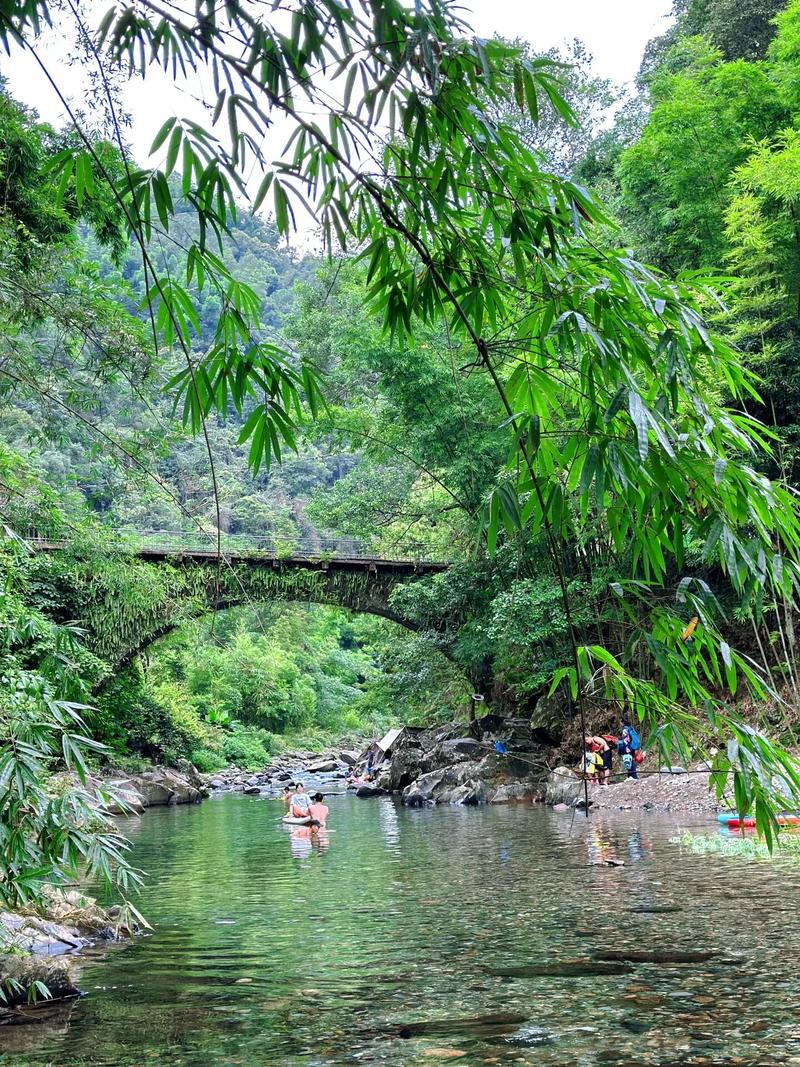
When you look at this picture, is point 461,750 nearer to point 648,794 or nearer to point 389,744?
point 389,744

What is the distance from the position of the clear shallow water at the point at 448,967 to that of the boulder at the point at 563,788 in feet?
16.0

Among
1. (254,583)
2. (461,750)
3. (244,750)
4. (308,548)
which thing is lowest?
(244,750)

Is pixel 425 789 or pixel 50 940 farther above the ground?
pixel 50 940

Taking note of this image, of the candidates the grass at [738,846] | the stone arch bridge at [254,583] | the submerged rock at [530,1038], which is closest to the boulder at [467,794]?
the stone arch bridge at [254,583]

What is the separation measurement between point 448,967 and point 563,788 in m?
11.2

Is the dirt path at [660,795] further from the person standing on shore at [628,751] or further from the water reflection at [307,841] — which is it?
the water reflection at [307,841]

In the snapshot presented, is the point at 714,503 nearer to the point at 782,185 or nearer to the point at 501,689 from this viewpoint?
the point at 782,185

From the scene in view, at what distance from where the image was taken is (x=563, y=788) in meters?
16.1

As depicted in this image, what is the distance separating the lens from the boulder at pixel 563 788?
15367mm

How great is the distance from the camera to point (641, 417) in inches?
58.5

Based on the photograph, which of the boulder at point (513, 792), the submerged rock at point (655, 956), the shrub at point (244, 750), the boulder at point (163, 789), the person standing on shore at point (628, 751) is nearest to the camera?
the submerged rock at point (655, 956)

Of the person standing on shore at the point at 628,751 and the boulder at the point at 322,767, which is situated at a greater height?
the person standing on shore at the point at 628,751

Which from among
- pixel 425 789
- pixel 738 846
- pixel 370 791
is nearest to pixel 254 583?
pixel 370 791

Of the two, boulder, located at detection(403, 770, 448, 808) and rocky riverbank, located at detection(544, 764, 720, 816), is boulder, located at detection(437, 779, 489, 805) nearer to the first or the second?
boulder, located at detection(403, 770, 448, 808)
